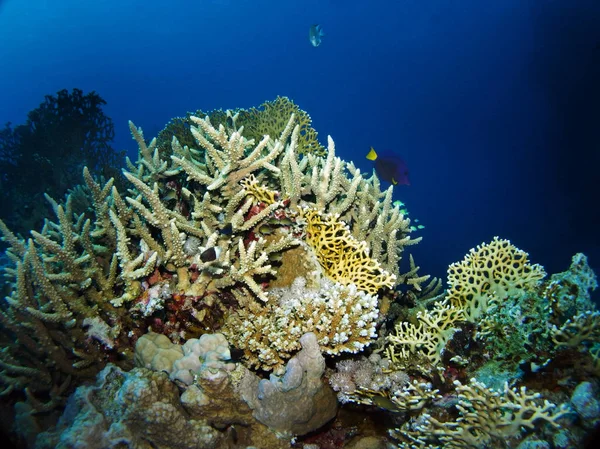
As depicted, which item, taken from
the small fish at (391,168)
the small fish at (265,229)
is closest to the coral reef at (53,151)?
the small fish at (391,168)

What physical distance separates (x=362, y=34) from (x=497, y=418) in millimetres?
94291

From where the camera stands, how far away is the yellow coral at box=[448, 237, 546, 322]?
3717mm

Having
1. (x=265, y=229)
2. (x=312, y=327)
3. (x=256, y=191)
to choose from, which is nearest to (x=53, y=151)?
(x=256, y=191)

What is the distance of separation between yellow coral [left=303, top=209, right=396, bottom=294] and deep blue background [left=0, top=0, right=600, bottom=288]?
90.6 feet

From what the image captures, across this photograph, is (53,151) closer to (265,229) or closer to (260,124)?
(260,124)

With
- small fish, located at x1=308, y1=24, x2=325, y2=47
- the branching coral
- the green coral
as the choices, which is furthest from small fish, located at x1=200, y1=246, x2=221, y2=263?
small fish, located at x1=308, y1=24, x2=325, y2=47

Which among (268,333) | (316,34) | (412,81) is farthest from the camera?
(412,81)

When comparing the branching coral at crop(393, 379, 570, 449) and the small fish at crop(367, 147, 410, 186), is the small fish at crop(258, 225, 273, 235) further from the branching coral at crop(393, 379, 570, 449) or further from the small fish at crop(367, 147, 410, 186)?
the small fish at crop(367, 147, 410, 186)

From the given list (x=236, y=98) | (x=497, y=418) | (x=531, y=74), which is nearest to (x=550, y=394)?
(x=497, y=418)

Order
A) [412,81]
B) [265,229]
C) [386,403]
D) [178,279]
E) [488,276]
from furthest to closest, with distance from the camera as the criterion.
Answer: [412,81], [488,276], [265,229], [178,279], [386,403]

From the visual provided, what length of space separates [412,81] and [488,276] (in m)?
74.6

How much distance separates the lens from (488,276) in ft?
12.7

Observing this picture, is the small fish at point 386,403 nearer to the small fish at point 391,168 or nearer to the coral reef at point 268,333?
the coral reef at point 268,333

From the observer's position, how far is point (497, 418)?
7.53 feet
